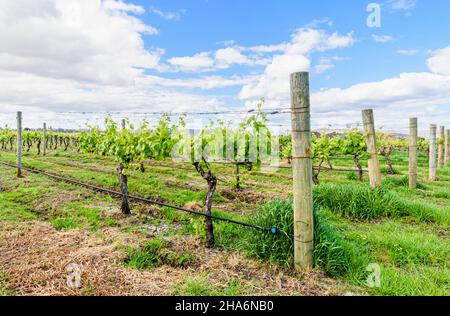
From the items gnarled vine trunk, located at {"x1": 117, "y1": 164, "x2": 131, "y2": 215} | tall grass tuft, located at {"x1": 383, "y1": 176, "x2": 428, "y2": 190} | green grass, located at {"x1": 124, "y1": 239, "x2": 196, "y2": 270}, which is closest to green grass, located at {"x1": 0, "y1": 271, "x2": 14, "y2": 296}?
→ green grass, located at {"x1": 124, "y1": 239, "x2": 196, "y2": 270}

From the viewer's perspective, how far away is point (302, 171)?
3.45 meters

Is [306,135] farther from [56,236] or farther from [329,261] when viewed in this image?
[56,236]

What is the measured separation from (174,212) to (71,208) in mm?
2331

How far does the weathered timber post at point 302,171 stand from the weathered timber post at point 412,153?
7.23 meters

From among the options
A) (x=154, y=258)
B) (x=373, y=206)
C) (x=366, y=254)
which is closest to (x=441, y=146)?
(x=373, y=206)

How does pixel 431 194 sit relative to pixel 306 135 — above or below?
below

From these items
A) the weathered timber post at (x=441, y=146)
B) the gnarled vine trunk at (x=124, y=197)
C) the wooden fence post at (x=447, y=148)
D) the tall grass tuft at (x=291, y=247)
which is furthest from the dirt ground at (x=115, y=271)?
the wooden fence post at (x=447, y=148)

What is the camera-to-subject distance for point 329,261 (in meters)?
3.52

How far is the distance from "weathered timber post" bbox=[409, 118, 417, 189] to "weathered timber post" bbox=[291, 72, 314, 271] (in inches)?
284

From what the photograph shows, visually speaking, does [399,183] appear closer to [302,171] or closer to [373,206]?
[373,206]

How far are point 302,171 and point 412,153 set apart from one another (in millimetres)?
7284

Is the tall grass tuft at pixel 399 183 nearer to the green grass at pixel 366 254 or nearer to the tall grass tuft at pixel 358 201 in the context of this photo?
the tall grass tuft at pixel 358 201

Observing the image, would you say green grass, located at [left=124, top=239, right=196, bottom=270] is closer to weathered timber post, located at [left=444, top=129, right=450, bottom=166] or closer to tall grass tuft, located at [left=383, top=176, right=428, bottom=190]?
tall grass tuft, located at [left=383, top=176, right=428, bottom=190]
